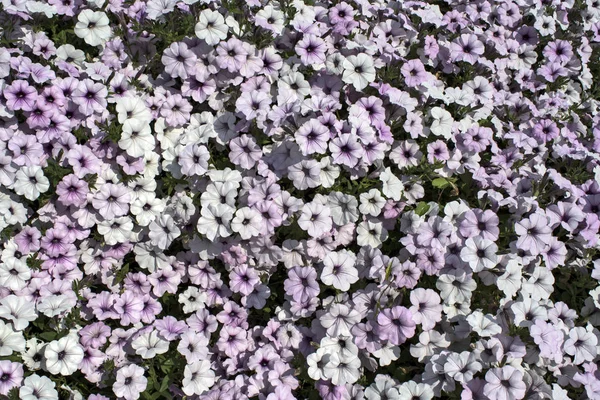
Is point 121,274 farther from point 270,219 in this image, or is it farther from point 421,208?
point 421,208

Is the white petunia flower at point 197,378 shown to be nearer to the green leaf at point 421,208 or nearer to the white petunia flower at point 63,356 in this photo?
the white petunia flower at point 63,356

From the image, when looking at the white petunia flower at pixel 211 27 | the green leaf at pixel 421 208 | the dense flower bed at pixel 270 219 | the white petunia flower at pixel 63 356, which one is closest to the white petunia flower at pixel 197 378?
the dense flower bed at pixel 270 219

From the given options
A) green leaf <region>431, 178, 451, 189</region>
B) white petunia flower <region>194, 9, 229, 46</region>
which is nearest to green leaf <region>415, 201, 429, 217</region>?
green leaf <region>431, 178, 451, 189</region>

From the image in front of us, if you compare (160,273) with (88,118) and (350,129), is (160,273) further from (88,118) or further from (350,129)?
(350,129)

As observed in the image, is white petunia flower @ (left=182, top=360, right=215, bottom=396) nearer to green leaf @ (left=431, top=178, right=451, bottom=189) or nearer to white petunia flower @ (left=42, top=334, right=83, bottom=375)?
white petunia flower @ (left=42, top=334, right=83, bottom=375)

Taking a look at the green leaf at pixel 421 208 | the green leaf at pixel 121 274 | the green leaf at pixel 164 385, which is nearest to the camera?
the green leaf at pixel 164 385

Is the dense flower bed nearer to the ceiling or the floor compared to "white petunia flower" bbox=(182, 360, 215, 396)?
nearer to the ceiling

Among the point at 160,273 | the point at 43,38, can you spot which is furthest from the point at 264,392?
the point at 43,38

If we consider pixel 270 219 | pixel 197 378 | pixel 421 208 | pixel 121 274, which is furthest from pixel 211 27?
pixel 197 378

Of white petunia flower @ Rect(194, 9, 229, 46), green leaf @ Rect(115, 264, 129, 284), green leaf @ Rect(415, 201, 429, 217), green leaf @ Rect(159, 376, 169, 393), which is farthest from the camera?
white petunia flower @ Rect(194, 9, 229, 46)
